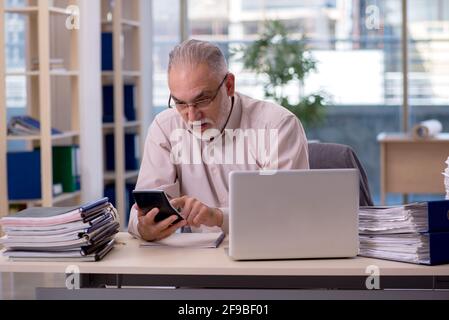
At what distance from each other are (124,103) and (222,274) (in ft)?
16.2

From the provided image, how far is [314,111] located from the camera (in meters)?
7.78

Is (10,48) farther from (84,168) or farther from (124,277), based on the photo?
(124,277)

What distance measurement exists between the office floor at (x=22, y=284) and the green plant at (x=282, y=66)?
2.93 metres

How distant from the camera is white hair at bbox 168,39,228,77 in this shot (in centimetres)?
286

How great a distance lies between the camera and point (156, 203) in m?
2.53

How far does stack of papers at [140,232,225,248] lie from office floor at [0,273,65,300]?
2.11 metres

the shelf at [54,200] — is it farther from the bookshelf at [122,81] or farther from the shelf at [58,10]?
the shelf at [58,10]

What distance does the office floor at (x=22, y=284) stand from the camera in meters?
4.90

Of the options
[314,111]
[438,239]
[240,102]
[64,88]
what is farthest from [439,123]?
[438,239]

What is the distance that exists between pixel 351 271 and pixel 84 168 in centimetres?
387

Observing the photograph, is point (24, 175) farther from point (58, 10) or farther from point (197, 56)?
point (197, 56)

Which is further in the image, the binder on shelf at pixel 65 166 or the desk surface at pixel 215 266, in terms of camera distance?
the binder on shelf at pixel 65 166

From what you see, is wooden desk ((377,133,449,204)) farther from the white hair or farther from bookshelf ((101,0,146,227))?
the white hair

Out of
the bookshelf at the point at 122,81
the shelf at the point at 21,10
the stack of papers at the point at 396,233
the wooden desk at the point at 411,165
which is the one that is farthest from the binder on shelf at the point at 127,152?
the stack of papers at the point at 396,233
